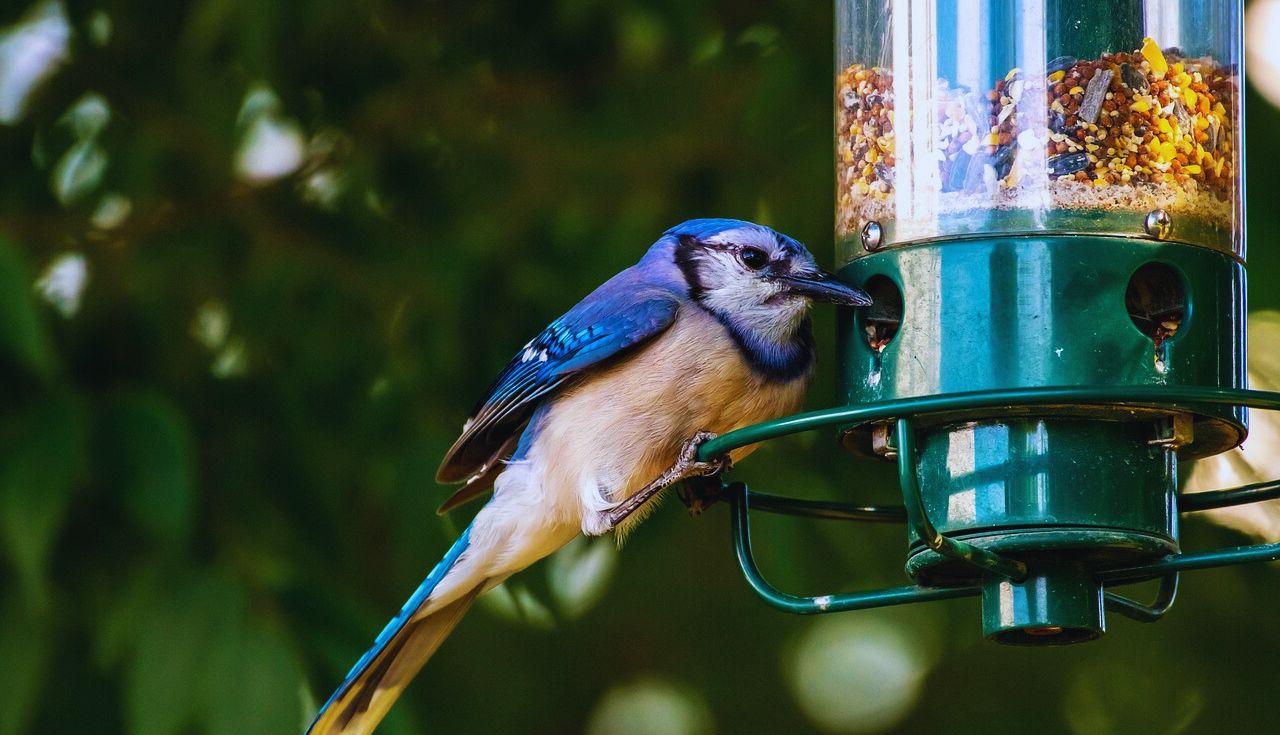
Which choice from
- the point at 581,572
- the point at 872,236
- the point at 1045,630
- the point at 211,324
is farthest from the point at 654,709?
the point at 1045,630

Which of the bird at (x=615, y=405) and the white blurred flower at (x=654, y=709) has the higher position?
the bird at (x=615, y=405)

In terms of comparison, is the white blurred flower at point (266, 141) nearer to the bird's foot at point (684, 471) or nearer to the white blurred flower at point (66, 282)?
the white blurred flower at point (66, 282)

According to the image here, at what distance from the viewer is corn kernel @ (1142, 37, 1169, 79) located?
11.1 ft

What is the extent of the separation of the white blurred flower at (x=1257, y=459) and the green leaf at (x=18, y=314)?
2.76 meters

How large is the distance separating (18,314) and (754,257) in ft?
5.34

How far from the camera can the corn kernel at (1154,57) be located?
3.37 m

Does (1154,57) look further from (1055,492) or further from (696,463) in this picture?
(696,463)

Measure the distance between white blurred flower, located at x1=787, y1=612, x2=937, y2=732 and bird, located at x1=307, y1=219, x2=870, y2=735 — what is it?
173cm

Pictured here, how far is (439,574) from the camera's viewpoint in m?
4.11

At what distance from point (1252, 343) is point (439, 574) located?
2201 millimetres

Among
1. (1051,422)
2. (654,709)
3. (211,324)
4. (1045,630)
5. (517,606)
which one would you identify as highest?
(211,324)

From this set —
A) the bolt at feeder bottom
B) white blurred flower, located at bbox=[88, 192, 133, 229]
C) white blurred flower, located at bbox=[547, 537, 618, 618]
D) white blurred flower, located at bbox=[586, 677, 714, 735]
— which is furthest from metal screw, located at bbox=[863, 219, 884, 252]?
white blurred flower, located at bbox=[586, 677, 714, 735]

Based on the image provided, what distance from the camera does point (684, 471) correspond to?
3.51 metres

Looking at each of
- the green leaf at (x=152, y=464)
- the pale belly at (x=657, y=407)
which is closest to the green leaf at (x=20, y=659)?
the green leaf at (x=152, y=464)
